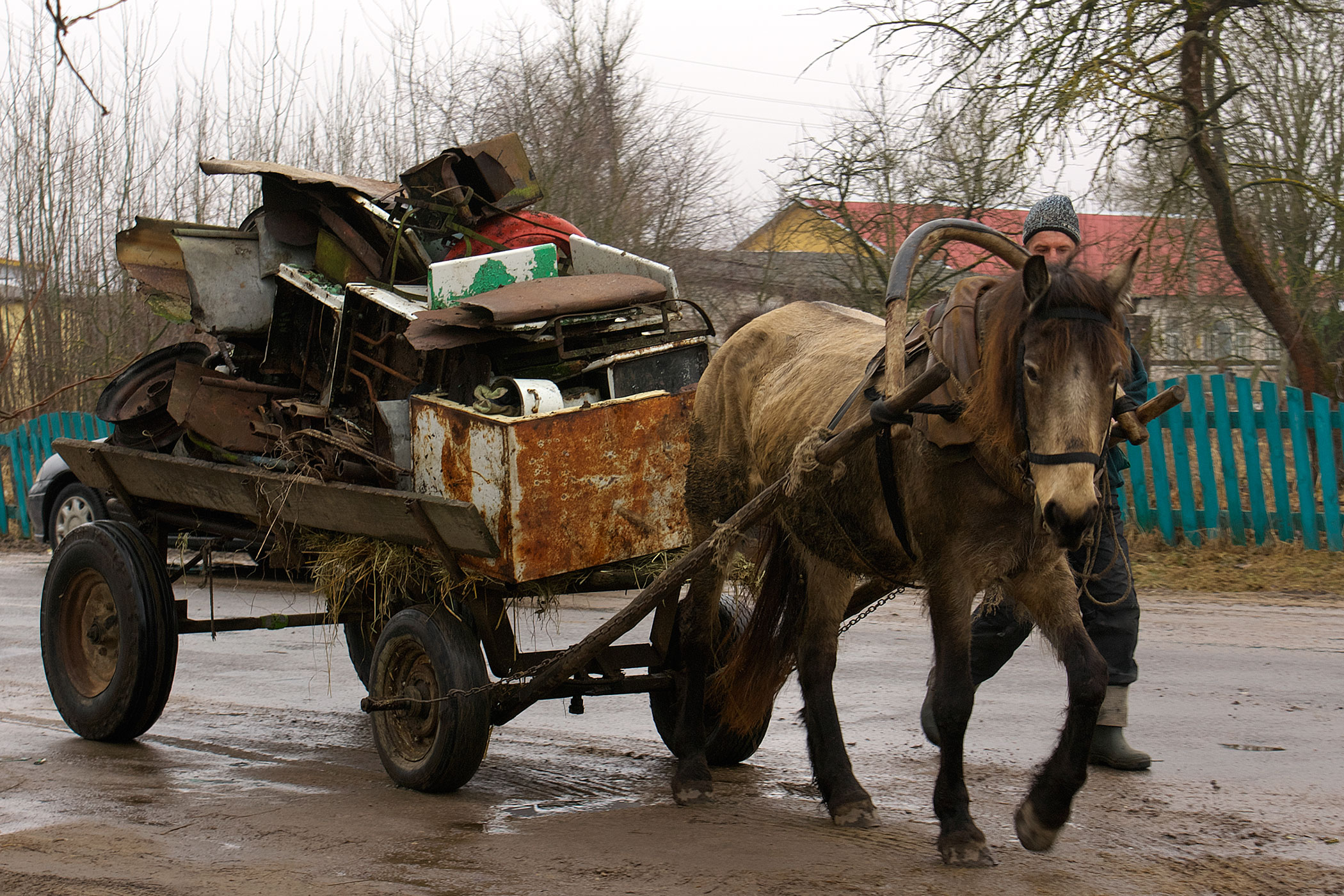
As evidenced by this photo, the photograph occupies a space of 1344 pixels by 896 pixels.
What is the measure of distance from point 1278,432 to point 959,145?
15.9 ft

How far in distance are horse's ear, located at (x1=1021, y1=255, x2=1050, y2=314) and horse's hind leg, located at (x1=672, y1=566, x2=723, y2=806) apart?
6.03 feet

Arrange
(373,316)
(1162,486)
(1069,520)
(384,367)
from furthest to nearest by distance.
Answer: (1162,486) → (373,316) → (384,367) → (1069,520)

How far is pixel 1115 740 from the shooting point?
4680mm

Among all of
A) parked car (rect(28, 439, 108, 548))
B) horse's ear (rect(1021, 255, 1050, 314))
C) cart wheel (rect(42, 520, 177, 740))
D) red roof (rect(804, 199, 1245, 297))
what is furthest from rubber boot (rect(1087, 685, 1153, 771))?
parked car (rect(28, 439, 108, 548))

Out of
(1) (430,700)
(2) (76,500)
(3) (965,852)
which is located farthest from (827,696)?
(2) (76,500)

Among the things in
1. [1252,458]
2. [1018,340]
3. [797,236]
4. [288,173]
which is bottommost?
[1252,458]

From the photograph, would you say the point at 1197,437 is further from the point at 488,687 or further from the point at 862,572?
the point at 488,687

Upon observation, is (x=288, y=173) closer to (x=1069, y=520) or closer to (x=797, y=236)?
(x=1069, y=520)

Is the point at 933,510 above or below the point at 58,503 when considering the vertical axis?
below

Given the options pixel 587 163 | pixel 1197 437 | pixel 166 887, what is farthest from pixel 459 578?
pixel 587 163

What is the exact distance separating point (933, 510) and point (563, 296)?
5.92ft

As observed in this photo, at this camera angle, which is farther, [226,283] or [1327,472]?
[1327,472]

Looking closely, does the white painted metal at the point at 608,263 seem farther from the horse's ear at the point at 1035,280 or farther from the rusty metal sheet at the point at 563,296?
the horse's ear at the point at 1035,280

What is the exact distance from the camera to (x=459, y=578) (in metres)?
4.38
